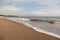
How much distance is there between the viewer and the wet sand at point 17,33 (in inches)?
31.6

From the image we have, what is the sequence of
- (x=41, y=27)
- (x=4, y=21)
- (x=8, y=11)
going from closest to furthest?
(x=41, y=27)
(x=4, y=21)
(x=8, y=11)

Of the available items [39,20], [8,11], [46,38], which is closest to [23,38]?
[46,38]

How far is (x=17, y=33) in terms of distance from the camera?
0.86 metres

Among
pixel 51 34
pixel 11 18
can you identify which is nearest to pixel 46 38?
pixel 51 34

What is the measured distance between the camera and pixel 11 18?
1.04 meters

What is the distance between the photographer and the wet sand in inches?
31.6

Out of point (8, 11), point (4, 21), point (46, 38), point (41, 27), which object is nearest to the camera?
point (46, 38)

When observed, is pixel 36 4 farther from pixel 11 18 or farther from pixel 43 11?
pixel 11 18

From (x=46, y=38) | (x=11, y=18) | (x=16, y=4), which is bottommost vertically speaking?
(x=46, y=38)

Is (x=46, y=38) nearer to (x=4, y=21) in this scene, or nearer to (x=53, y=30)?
(x=53, y=30)

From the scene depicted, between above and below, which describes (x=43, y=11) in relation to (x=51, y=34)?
above

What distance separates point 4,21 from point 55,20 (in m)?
0.39

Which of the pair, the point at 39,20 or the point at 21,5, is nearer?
the point at 39,20

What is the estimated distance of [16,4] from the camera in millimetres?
1134
